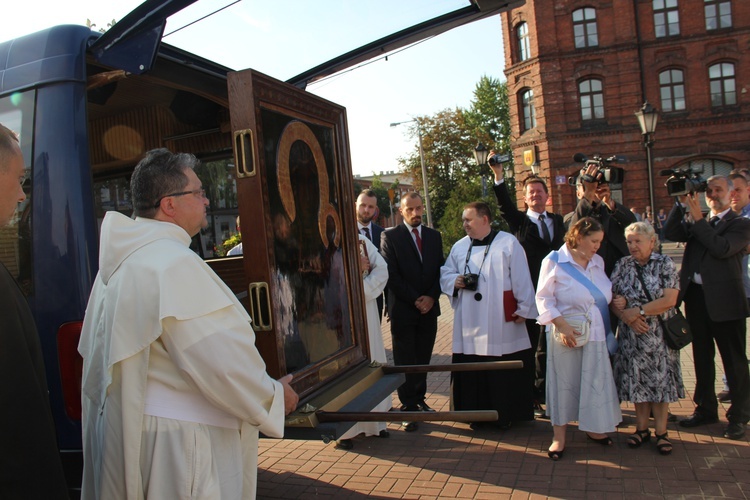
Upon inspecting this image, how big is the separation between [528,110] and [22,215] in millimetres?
33223

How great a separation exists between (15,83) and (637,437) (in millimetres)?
4841

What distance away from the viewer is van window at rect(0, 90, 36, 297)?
9.76 feet

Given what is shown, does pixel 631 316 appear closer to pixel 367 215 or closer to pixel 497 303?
pixel 497 303

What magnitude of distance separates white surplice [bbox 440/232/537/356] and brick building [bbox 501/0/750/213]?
90.1 feet

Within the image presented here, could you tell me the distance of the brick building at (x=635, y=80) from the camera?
104 ft

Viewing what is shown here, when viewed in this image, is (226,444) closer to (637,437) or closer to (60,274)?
(60,274)

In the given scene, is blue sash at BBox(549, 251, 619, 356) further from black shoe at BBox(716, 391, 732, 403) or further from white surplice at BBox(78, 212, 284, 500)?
white surplice at BBox(78, 212, 284, 500)

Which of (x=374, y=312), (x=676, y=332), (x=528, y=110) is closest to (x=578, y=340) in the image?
(x=676, y=332)

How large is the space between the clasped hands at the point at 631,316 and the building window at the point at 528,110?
30.1 metres

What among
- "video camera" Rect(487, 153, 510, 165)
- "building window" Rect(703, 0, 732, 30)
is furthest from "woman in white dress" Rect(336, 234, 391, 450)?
"building window" Rect(703, 0, 732, 30)

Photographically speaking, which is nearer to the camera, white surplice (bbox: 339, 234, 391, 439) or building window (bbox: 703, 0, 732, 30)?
white surplice (bbox: 339, 234, 391, 439)

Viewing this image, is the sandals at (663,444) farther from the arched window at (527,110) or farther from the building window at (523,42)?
the building window at (523,42)

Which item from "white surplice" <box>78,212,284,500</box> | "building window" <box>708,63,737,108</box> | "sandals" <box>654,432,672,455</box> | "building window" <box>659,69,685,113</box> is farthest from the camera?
"building window" <box>659,69,685,113</box>

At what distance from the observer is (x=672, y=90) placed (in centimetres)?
3247
